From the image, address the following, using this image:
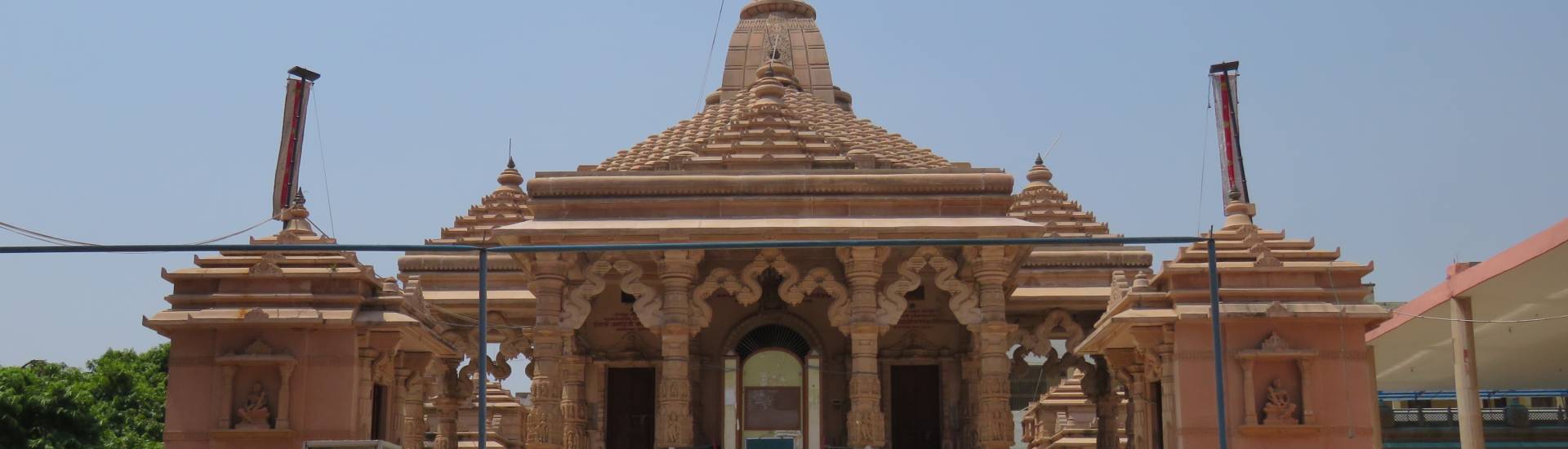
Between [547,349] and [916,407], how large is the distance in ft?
24.8

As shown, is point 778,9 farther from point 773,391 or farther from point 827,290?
point 827,290

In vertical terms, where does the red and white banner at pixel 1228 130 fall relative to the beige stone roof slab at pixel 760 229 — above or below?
above

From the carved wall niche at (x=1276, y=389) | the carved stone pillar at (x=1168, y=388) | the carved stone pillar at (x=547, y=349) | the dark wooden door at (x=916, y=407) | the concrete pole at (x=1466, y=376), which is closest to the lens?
the carved wall niche at (x=1276, y=389)

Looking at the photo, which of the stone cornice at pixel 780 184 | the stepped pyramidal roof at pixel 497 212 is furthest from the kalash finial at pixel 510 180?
the stone cornice at pixel 780 184

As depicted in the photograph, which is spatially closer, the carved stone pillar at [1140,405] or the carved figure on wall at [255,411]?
the carved figure on wall at [255,411]

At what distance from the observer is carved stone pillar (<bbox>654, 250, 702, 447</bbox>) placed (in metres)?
21.6

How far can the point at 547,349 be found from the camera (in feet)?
71.6

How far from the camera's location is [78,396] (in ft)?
73.5

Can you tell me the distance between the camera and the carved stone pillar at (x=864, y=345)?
21.4m

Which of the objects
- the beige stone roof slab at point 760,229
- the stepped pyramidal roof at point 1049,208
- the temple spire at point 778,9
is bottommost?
the beige stone roof slab at point 760,229

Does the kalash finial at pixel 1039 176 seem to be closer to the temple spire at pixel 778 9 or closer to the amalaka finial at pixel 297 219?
the temple spire at pixel 778 9

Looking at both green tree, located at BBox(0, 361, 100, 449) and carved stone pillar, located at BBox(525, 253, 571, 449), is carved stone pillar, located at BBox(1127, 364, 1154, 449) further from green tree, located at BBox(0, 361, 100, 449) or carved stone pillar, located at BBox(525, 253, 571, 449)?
green tree, located at BBox(0, 361, 100, 449)

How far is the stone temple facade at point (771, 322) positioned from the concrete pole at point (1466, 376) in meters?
4.90

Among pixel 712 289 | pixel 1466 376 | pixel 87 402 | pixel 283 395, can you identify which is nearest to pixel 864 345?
pixel 712 289
